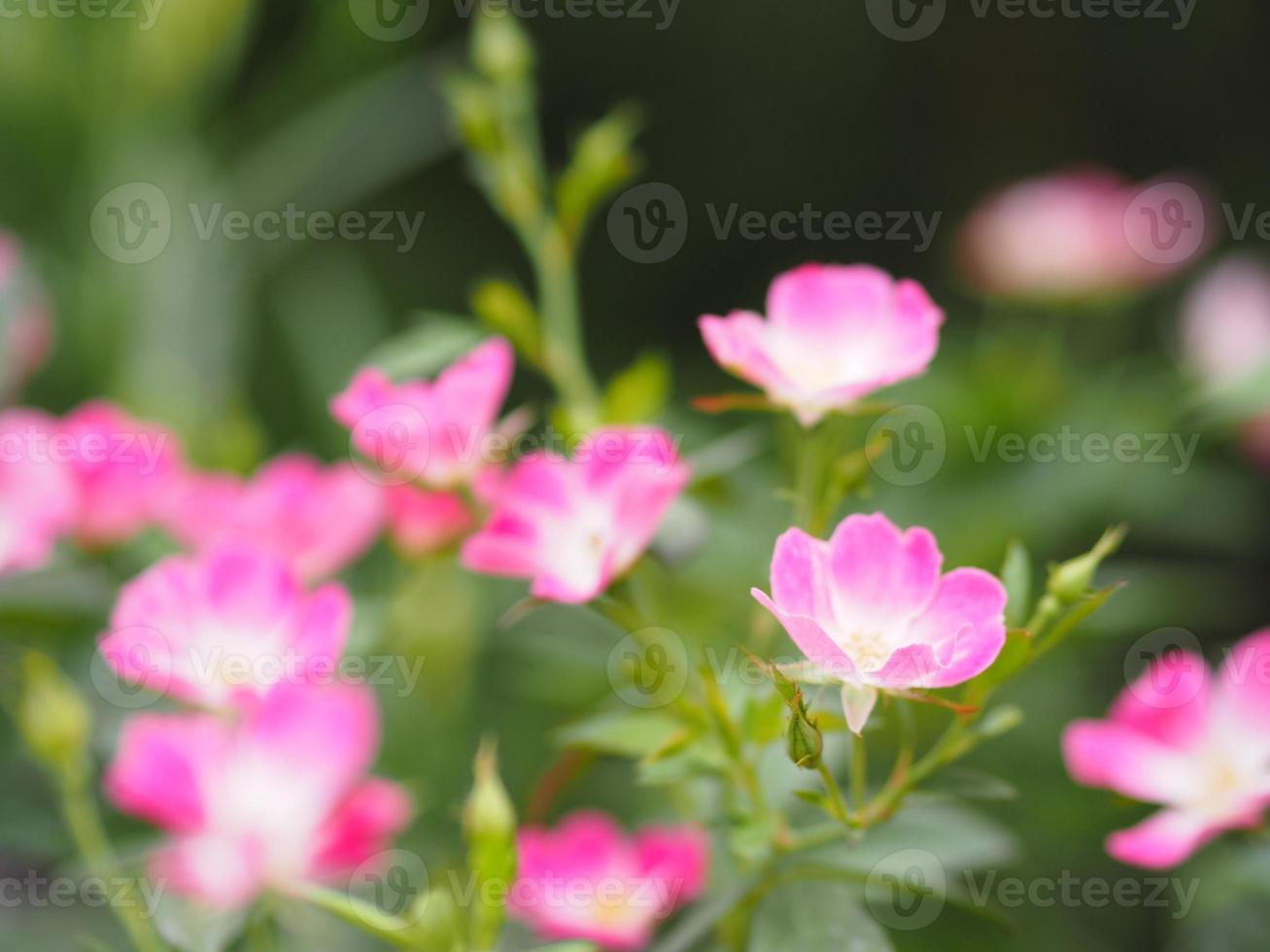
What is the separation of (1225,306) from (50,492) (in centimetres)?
88

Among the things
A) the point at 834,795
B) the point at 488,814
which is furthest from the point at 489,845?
the point at 834,795

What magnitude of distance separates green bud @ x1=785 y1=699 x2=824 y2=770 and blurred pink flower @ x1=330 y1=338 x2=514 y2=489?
0.19 meters

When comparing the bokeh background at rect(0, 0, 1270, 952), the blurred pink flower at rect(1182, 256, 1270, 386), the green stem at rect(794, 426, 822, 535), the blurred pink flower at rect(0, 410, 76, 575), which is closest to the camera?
the green stem at rect(794, 426, 822, 535)

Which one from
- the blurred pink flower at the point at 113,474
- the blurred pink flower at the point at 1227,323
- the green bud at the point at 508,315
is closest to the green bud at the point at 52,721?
the blurred pink flower at the point at 113,474

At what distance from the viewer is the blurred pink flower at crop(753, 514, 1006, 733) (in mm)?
438

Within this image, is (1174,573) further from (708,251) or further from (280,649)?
(280,649)

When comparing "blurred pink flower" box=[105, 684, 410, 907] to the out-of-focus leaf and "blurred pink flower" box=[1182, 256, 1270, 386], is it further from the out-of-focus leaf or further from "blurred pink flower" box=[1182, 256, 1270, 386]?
"blurred pink flower" box=[1182, 256, 1270, 386]

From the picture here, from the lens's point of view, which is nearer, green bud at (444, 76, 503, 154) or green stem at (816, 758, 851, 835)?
green stem at (816, 758, 851, 835)

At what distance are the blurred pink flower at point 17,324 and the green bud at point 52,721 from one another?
35 cm

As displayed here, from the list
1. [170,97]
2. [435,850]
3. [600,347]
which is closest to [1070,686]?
[435,850]

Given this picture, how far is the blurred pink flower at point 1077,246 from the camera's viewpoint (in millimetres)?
1137

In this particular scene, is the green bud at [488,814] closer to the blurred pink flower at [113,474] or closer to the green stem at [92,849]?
the green stem at [92,849]

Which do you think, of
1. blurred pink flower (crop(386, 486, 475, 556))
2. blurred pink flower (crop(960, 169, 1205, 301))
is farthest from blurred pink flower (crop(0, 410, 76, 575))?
blurred pink flower (crop(960, 169, 1205, 301))

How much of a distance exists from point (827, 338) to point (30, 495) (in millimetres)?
396
